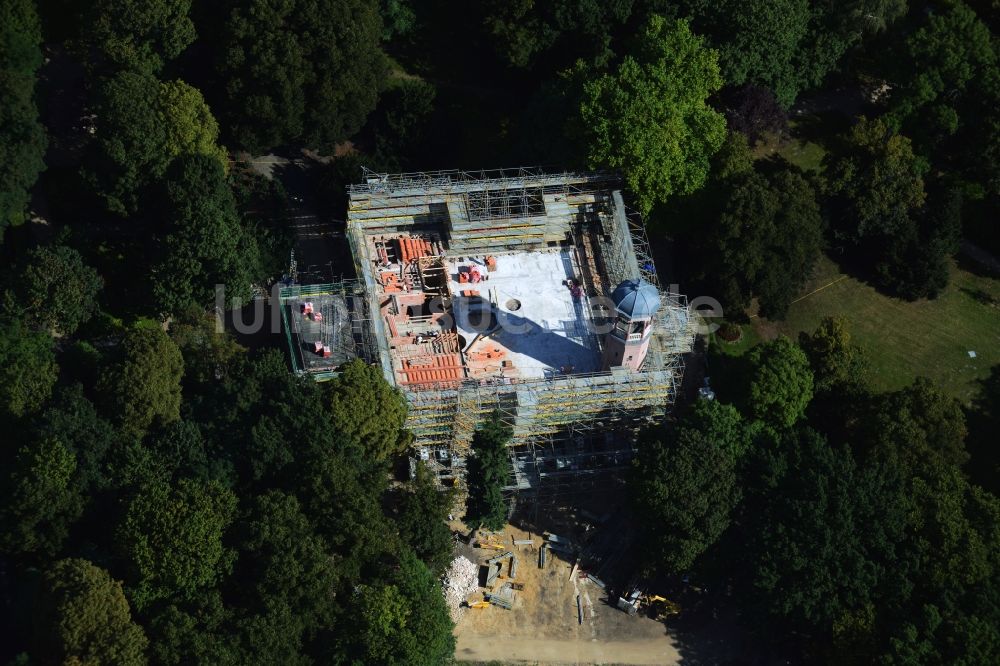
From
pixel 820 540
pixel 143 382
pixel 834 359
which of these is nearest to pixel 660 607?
pixel 820 540

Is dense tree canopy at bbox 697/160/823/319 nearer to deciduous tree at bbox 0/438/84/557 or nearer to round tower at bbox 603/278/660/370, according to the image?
round tower at bbox 603/278/660/370

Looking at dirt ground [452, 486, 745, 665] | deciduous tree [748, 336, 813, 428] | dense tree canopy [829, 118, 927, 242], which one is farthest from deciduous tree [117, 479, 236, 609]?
dense tree canopy [829, 118, 927, 242]

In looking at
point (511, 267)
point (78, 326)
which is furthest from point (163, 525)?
point (511, 267)

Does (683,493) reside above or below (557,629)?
above

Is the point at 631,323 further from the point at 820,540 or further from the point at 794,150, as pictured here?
the point at 794,150

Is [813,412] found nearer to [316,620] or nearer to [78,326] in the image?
[316,620]

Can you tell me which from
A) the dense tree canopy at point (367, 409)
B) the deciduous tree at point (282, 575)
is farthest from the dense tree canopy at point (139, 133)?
the deciduous tree at point (282, 575)
